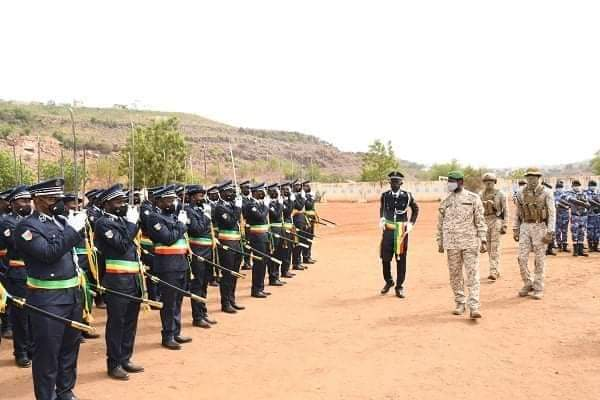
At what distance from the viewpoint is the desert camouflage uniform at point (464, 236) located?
7.83m

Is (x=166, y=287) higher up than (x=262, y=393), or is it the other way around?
(x=166, y=287)

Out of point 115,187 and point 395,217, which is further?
point 395,217

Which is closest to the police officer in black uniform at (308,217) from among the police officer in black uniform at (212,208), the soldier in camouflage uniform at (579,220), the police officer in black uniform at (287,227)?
the police officer in black uniform at (287,227)

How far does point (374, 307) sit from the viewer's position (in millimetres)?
8766

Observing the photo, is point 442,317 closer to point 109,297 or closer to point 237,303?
point 237,303

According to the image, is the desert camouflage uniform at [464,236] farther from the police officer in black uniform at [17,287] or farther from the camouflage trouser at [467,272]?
the police officer in black uniform at [17,287]

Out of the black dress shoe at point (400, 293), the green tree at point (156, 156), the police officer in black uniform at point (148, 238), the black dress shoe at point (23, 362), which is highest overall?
the green tree at point (156, 156)

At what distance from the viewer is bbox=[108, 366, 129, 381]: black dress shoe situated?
19.0ft

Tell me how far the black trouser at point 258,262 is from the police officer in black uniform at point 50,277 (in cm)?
464

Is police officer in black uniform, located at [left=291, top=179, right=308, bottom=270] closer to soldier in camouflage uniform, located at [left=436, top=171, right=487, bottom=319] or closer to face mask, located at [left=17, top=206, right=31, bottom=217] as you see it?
soldier in camouflage uniform, located at [left=436, top=171, right=487, bottom=319]

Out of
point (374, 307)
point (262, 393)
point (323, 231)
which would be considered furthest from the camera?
point (323, 231)

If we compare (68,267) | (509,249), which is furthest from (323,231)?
(68,267)

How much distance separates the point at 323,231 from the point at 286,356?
55.3ft

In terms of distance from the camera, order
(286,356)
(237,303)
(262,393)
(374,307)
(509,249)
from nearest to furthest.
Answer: (262,393), (286,356), (374,307), (237,303), (509,249)
